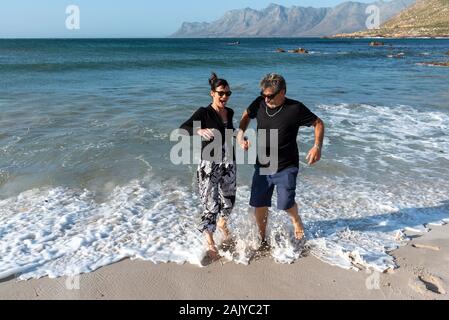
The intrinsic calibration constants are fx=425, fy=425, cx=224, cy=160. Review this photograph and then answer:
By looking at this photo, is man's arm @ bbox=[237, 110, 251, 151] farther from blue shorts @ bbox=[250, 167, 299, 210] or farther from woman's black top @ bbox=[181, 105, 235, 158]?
blue shorts @ bbox=[250, 167, 299, 210]

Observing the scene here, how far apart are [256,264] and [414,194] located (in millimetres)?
3572

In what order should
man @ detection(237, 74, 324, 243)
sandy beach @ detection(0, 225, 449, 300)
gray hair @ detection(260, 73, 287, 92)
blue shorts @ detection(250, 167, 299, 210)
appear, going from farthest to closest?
blue shorts @ detection(250, 167, 299, 210)
man @ detection(237, 74, 324, 243)
gray hair @ detection(260, 73, 287, 92)
sandy beach @ detection(0, 225, 449, 300)

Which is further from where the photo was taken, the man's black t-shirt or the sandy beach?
the man's black t-shirt

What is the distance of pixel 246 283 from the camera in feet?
14.1

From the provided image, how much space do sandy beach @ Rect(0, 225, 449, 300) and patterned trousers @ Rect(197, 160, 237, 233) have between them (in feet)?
1.81

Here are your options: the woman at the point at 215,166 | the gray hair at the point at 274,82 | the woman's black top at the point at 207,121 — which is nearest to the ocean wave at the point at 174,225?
the woman at the point at 215,166

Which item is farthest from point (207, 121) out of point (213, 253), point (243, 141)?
point (213, 253)

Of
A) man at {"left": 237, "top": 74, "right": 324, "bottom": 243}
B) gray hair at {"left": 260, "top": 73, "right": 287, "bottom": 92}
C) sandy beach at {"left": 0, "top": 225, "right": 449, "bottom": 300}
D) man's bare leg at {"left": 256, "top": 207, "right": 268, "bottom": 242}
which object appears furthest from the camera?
man's bare leg at {"left": 256, "top": 207, "right": 268, "bottom": 242}

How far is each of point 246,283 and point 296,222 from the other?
1.01 m

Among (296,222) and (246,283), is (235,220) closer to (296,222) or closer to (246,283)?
(296,222)

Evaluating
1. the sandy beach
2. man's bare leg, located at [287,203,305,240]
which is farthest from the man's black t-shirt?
the sandy beach

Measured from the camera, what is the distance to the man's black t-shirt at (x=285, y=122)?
4.40 m

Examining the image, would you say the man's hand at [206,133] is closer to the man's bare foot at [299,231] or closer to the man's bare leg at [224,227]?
the man's bare leg at [224,227]

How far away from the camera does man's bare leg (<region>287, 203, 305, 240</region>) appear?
4773mm
